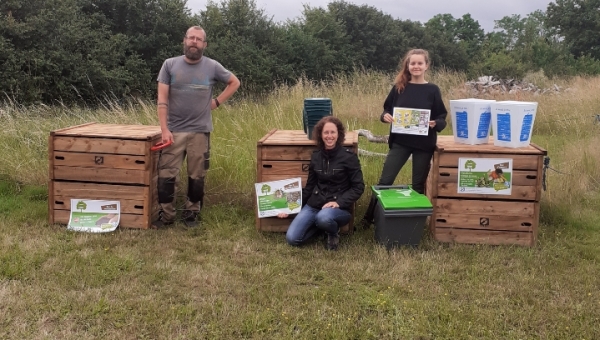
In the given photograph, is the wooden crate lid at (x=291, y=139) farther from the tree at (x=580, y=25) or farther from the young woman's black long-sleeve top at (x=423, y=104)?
the tree at (x=580, y=25)

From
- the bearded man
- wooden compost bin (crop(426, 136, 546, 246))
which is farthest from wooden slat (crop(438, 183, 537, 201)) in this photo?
the bearded man

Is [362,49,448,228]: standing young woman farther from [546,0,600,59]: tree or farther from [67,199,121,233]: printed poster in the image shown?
[546,0,600,59]: tree

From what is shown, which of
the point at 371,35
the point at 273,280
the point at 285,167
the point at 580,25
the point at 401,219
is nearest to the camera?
the point at 273,280

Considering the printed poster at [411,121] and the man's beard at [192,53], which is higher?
the man's beard at [192,53]

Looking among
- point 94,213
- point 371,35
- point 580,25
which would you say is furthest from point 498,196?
point 580,25

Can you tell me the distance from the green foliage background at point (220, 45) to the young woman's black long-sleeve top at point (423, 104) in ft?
31.0

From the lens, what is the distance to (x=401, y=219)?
436 cm

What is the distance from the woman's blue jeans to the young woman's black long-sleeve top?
856 millimetres

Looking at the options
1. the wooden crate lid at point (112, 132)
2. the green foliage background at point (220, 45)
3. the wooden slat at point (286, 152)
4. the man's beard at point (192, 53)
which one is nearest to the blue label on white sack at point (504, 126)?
the wooden slat at point (286, 152)

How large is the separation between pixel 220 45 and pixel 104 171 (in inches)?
718

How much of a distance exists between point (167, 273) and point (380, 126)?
7.12 m

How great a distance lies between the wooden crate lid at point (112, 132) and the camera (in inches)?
191

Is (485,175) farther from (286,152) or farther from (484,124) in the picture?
(286,152)

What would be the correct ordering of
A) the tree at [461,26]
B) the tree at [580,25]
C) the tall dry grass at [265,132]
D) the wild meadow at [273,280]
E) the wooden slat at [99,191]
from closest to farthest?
the wild meadow at [273,280], the wooden slat at [99,191], the tall dry grass at [265,132], the tree at [580,25], the tree at [461,26]
